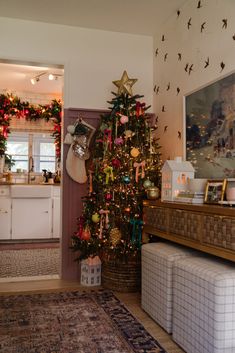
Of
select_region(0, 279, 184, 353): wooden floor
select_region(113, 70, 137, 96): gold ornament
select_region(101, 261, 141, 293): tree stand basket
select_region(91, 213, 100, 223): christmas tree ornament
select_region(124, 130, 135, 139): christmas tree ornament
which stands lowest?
select_region(0, 279, 184, 353): wooden floor

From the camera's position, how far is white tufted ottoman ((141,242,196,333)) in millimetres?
2506

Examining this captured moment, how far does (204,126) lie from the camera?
9.95 feet

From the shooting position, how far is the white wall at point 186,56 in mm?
2803

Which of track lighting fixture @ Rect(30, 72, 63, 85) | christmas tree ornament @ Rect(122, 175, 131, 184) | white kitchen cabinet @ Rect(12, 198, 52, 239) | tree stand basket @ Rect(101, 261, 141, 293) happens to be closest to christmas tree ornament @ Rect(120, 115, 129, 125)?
christmas tree ornament @ Rect(122, 175, 131, 184)

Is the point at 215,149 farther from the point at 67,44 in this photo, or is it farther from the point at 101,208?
the point at 67,44

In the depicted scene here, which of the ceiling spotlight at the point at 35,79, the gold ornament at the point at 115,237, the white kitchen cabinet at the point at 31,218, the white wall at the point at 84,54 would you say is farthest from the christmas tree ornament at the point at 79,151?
the white kitchen cabinet at the point at 31,218

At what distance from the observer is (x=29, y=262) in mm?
4734

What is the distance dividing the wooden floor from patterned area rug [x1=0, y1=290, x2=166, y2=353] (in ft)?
Result: 0.20

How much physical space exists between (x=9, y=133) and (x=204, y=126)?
469cm

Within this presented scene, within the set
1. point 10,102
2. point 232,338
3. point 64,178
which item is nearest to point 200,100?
point 64,178

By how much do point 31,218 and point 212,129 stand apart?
13.8 feet

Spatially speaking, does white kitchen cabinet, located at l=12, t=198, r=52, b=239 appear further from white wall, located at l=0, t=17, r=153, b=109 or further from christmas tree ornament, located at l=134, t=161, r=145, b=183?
christmas tree ornament, located at l=134, t=161, r=145, b=183

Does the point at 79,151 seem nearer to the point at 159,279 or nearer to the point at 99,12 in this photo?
the point at 99,12

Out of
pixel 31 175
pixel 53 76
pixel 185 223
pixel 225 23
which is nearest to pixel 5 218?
pixel 31 175
